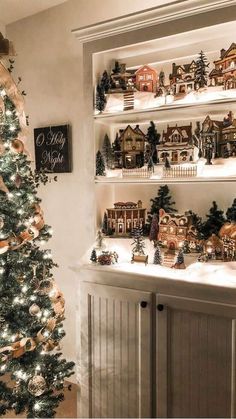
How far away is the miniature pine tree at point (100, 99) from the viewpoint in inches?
88.0

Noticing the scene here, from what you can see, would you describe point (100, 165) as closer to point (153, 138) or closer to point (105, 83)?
point (153, 138)

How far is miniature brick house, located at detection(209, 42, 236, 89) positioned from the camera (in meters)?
1.90

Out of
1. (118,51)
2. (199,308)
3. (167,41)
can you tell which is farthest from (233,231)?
(118,51)

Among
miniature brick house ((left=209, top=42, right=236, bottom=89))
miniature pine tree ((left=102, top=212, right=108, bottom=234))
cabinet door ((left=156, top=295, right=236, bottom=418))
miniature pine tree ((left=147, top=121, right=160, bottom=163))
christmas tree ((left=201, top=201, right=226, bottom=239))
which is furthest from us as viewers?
miniature pine tree ((left=102, top=212, right=108, bottom=234))

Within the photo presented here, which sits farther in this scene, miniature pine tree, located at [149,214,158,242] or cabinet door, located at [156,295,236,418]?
miniature pine tree, located at [149,214,158,242]

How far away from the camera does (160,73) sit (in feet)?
7.13

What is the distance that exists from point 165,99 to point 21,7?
1485 millimetres

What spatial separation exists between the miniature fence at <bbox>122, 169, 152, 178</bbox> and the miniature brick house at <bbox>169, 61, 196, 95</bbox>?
1.54ft

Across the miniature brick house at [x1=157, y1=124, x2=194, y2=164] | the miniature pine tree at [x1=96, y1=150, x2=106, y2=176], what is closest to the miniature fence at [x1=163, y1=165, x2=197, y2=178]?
the miniature brick house at [x1=157, y1=124, x2=194, y2=164]

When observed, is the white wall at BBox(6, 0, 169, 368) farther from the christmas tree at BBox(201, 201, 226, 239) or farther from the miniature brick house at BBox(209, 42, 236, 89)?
the miniature brick house at BBox(209, 42, 236, 89)

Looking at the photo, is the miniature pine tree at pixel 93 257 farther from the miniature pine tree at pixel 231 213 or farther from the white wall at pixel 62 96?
the miniature pine tree at pixel 231 213

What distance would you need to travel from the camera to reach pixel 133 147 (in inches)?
87.7

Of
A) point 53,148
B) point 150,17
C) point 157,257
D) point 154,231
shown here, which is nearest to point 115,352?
point 157,257

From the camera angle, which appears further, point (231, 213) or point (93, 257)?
point (93, 257)
